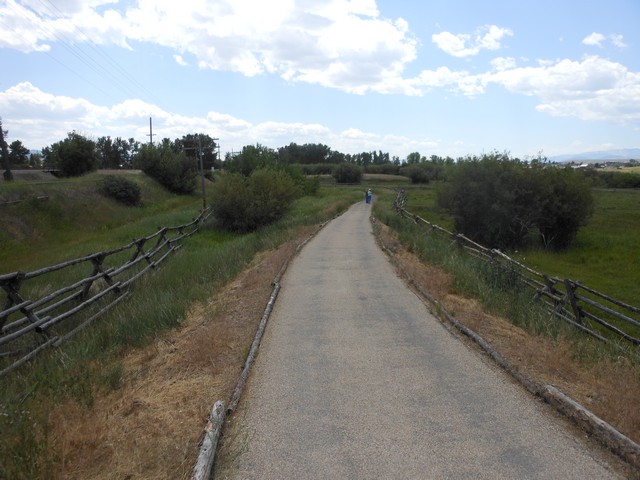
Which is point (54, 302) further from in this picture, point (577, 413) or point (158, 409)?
point (577, 413)

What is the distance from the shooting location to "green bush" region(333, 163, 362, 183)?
122 metres

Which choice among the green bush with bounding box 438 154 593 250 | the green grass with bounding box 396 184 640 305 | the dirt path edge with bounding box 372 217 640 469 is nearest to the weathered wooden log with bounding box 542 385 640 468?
the dirt path edge with bounding box 372 217 640 469

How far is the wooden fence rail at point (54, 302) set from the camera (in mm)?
8188

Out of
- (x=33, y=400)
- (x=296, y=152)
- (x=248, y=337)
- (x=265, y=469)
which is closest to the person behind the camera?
(x=265, y=469)

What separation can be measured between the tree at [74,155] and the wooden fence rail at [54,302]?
1709 inches

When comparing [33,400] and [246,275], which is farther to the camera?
[246,275]

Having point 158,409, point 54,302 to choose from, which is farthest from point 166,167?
point 158,409

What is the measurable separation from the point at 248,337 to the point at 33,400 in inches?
129

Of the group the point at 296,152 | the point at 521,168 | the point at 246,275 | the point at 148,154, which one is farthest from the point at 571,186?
the point at 296,152

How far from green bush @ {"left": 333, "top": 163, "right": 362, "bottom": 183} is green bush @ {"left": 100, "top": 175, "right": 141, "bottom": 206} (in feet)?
258

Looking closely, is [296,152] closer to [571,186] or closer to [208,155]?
[208,155]

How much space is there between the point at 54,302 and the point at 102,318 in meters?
2.93

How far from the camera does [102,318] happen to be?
10.8 m

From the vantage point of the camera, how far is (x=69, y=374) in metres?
6.36
